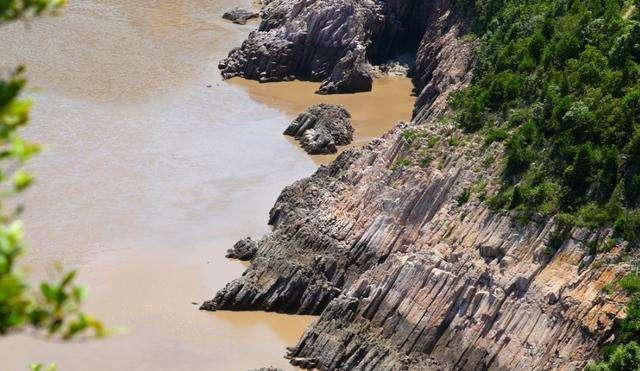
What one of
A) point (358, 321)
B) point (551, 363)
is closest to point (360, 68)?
point (358, 321)

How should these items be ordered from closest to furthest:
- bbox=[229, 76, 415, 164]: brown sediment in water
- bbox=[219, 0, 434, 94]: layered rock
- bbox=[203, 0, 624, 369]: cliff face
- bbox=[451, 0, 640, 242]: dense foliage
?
bbox=[203, 0, 624, 369]: cliff face, bbox=[451, 0, 640, 242]: dense foliage, bbox=[229, 76, 415, 164]: brown sediment in water, bbox=[219, 0, 434, 94]: layered rock

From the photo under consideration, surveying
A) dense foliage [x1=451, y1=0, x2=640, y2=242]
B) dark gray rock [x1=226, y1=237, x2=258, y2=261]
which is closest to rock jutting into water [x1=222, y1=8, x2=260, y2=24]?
dense foliage [x1=451, y1=0, x2=640, y2=242]

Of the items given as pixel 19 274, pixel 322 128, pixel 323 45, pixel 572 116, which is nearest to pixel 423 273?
pixel 572 116

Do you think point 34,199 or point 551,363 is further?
point 34,199

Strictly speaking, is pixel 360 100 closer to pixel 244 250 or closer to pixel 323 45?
pixel 323 45

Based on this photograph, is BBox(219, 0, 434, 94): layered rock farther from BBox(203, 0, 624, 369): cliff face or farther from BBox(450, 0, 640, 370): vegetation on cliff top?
BBox(203, 0, 624, 369): cliff face

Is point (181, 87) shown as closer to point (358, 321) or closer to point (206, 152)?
point (206, 152)

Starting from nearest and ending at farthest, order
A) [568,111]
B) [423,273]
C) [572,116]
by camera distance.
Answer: [423,273] < [572,116] < [568,111]
